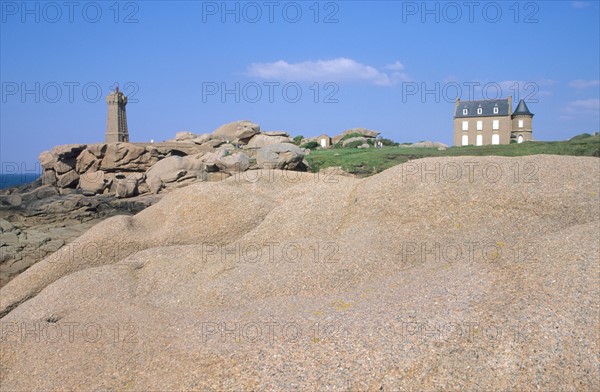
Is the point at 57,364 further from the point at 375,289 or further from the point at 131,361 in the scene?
the point at 375,289

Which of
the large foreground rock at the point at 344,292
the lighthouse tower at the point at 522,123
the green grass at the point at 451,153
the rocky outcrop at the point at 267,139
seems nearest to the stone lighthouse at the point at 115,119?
the rocky outcrop at the point at 267,139

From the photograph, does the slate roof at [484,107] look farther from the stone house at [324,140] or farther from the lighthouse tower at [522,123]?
the stone house at [324,140]

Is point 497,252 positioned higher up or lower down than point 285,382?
higher up

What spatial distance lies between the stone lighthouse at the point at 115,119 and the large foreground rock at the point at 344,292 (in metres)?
28.2

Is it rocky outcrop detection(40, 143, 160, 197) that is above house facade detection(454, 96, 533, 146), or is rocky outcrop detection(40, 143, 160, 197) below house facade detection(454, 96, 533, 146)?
below

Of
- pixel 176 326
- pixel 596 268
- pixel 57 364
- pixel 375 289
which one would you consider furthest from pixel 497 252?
pixel 57 364

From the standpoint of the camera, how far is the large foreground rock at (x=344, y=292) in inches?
267

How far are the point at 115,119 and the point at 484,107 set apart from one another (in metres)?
28.8

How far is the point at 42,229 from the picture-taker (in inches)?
714

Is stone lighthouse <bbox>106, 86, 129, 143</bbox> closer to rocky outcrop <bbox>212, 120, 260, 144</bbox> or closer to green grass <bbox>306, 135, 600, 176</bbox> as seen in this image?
rocky outcrop <bbox>212, 120, 260, 144</bbox>

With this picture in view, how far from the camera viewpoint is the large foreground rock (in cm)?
678

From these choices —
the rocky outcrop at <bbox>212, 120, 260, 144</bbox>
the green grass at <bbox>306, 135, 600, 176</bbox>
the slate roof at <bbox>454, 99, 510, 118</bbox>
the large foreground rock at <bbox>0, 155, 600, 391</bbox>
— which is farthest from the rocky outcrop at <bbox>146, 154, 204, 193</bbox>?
the slate roof at <bbox>454, 99, 510, 118</bbox>

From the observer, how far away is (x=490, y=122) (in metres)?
45.7

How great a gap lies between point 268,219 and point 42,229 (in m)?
9.10
